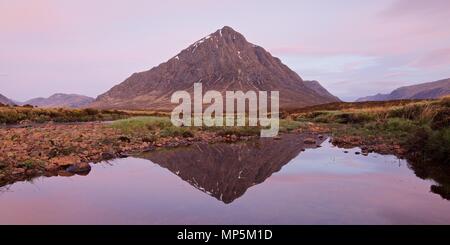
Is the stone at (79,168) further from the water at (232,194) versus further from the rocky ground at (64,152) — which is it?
the water at (232,194)

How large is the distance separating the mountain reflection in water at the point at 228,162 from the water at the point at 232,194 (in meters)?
0.04

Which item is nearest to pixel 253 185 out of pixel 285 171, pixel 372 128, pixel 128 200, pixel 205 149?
pixel 285 171

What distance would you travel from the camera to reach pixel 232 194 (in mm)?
9797

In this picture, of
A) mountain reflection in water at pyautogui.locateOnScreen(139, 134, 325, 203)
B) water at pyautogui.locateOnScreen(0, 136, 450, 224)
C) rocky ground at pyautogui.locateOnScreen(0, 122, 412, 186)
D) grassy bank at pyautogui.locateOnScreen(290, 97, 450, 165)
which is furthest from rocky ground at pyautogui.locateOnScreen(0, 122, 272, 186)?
grassy bank at pyautogui.locateOnScreen(290, 97, 450, 165)

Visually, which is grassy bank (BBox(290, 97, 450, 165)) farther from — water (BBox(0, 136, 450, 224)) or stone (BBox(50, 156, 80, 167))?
stone (BBox(50, 156, 80, 167))

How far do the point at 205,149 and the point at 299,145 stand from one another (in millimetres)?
5129

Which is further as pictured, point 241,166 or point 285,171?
point 241,166

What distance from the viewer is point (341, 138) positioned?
21.2 m

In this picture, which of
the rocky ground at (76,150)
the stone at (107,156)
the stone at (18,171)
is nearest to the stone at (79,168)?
the rocky ground at (76,150)

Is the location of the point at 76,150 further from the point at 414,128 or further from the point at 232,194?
the point at 414,128

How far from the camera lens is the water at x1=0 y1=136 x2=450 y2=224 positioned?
7.64 metres

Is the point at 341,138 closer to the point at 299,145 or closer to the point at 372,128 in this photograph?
→ the point at 299,145

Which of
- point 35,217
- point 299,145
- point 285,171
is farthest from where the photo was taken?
point 299,145

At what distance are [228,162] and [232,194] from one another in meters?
5.24
